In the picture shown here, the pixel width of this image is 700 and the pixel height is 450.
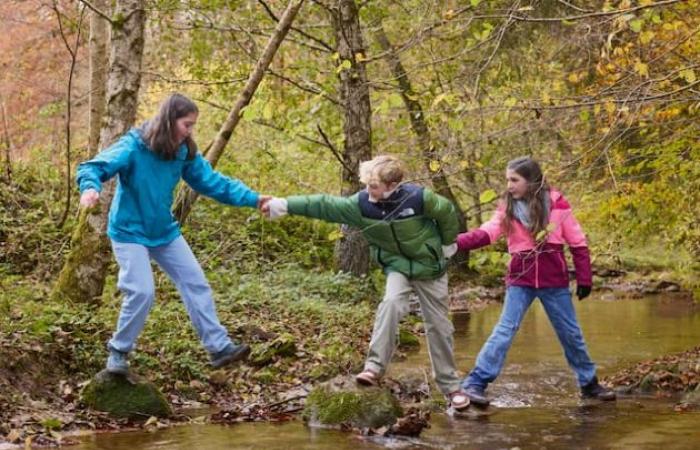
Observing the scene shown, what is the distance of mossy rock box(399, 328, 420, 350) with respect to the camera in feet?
36.4

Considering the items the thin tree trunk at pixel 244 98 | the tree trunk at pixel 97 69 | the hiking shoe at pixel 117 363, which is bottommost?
the hiking shoe at pixel 117 363

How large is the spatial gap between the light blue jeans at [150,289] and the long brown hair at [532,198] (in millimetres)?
2592

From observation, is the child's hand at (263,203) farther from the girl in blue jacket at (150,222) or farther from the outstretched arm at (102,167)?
the outstretched arm at (102,167)

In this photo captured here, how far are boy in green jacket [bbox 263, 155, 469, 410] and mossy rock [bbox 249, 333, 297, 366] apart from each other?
2.22 meters

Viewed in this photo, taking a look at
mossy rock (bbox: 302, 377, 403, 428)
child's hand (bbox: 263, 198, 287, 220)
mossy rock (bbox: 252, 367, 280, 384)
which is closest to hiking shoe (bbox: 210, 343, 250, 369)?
mossy rock (bbox: 302, 377, 403, 428)

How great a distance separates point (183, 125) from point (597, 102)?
3045 mm

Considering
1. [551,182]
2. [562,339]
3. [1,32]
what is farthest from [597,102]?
[1,32]

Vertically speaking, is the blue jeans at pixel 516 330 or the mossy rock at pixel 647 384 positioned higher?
the blue jeans at pixel 516 330

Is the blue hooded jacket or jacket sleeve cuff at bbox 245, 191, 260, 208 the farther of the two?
jacket sleeve cuff at bbox 245, 191, 260, 208

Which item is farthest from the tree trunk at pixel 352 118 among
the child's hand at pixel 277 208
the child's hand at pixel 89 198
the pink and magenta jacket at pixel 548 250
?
the child's hand at pixel 89 198

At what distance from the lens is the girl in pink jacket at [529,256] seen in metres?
7.46

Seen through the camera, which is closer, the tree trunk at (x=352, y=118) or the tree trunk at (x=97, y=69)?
the tree trunk at (x=352, y=118)

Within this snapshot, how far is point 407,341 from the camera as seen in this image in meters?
11.2

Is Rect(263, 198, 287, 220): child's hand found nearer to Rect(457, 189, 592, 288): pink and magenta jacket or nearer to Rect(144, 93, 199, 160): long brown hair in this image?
Rect(144, 93, 199, 160): long brown hair
